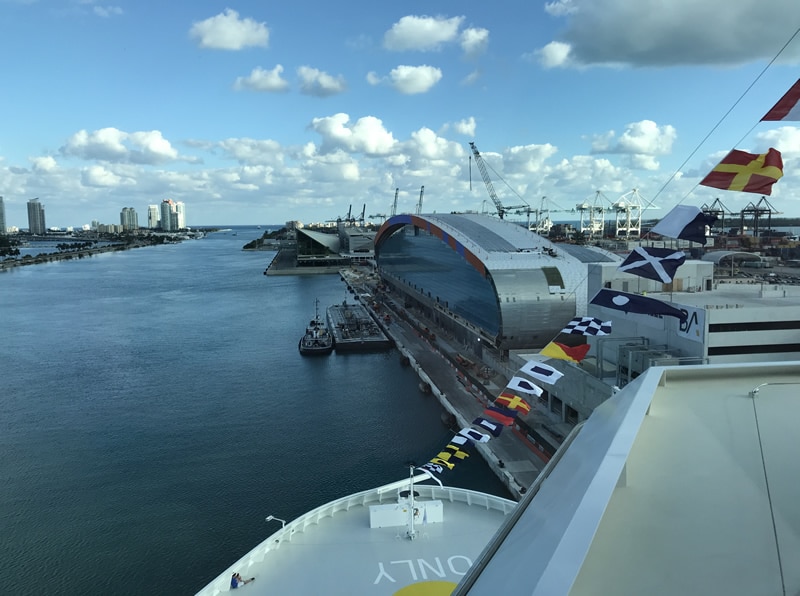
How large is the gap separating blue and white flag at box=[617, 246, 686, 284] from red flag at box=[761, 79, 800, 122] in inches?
277

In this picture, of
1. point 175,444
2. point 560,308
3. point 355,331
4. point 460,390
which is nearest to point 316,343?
point 355,331

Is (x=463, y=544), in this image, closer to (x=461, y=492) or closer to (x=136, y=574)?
(x=461, y=492)

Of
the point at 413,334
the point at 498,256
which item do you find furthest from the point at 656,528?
the point at 413,334

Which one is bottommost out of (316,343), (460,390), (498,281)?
(460,390)

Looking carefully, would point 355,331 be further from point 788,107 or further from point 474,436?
point 788,107

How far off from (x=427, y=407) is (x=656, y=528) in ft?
84.5

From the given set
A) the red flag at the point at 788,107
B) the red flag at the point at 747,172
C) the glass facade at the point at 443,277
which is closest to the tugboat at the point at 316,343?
the glass facade at the point at 443,277

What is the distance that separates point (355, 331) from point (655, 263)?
1226 inches

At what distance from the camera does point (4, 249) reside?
153 metres

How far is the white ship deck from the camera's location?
11430 millimetres

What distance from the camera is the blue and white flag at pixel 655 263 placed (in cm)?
1614

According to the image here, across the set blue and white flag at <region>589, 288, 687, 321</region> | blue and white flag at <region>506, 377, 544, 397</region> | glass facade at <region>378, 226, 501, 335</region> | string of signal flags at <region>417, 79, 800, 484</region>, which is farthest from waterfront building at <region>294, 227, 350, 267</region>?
blue and white flag at <region>506, 377, 544, 397</region>

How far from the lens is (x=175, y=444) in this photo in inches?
957

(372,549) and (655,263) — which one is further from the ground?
(655,263)
